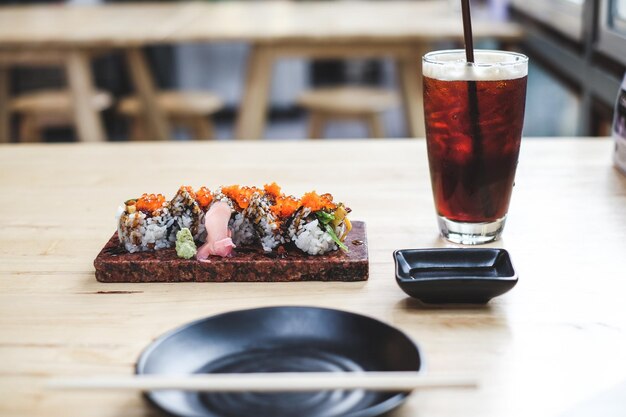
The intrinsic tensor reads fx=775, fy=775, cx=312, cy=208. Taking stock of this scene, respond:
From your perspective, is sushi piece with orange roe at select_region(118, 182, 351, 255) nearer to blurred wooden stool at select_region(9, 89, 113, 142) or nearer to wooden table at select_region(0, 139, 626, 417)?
wooden table at select_region(0, 139, 626, 417)

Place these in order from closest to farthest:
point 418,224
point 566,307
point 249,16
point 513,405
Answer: point 513,405 < point 566,307 < point 418,224 < point 249,16

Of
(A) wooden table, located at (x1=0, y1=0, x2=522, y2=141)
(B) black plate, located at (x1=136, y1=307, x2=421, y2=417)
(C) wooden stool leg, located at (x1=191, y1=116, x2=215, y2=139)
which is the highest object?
(B) black plate, located at (x1=136, y1=307, x2=421, y2=417)

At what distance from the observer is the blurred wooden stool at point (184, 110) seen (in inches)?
155

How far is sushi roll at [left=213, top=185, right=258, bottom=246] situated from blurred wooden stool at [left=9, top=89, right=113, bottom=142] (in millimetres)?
3005

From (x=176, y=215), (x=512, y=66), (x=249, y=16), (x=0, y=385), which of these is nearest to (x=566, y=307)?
(x=512, y=66)

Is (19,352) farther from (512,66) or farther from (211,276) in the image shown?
(512,66)

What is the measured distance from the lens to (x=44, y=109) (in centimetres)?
390

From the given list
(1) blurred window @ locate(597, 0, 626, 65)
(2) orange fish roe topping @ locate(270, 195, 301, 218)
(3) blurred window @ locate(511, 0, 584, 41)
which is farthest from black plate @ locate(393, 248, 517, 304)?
(3) blurred window @ locate(511, 0, 584, 41)

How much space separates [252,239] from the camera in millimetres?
886

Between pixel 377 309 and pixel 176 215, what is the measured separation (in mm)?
255

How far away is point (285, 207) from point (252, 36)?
2.64 metres

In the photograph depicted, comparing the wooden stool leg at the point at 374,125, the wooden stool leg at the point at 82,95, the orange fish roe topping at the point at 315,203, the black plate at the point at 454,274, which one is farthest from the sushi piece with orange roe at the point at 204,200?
the wooden stool leg at the point at 374,125

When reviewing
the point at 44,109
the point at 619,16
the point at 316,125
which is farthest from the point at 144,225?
the point at 44,109

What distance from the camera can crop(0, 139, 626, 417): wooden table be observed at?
0.65 m
